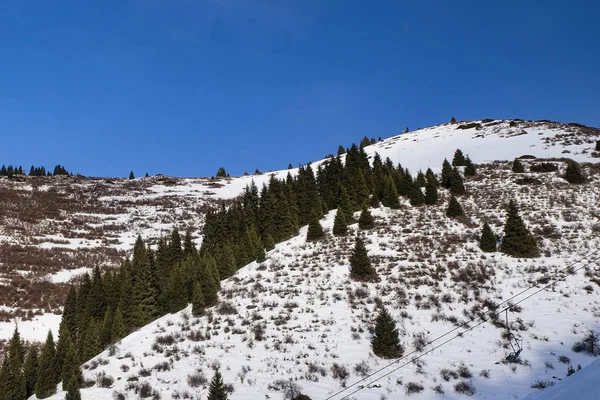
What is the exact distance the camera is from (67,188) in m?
93.3

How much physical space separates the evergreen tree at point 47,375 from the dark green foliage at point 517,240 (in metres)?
29.4

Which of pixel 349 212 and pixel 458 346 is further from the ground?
pixel 349 212

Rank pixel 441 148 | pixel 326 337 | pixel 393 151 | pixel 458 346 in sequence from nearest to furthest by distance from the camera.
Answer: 1. pixel 458 346
2. pixel 326 337
3. pixel 441 148
4. pixel 393 151

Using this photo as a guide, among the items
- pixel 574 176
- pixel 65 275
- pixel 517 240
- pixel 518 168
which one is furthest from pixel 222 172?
pixel 517 240

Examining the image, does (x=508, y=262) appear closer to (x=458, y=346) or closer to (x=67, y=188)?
(x=458, y=346)

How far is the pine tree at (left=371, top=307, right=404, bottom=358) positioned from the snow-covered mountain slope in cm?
49

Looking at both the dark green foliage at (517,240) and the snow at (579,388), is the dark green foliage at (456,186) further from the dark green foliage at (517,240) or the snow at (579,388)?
the snow at (579,388)

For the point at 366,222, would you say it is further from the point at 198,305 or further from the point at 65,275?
the point at 65,275

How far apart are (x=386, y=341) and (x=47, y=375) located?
56.1 feet

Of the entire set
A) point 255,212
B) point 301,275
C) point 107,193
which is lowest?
point 301,275

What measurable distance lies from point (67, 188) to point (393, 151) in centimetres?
7741

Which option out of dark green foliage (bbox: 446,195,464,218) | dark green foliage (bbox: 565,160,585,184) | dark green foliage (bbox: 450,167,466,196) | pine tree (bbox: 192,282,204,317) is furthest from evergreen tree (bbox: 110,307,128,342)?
dark green foliage (bbox: 565,160,585,184)

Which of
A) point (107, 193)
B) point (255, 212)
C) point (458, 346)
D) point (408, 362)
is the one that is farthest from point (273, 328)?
point (107, 193)

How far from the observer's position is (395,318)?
2102cm
